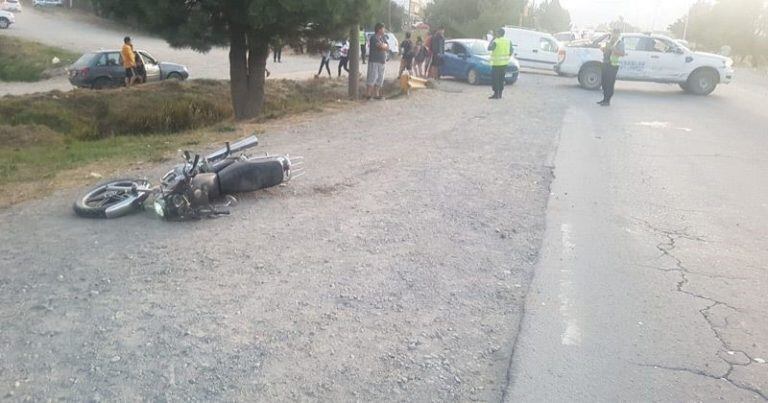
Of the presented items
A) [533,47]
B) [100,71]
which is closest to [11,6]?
[100,71]

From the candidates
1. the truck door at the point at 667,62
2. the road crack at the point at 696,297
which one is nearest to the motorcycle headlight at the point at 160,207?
the road crack at the point at 696,297

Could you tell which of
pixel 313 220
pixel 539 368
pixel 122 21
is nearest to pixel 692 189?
pixel 313 220

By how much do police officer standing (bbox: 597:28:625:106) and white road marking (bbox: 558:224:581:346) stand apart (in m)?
11.0

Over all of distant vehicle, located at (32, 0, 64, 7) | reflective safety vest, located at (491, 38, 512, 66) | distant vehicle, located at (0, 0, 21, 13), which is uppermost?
distant vehicle, located at (32, 0, 64, 7)

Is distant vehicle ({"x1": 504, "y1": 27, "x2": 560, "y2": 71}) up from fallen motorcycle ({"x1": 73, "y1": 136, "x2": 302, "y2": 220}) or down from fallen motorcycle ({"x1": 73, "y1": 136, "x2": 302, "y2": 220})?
up

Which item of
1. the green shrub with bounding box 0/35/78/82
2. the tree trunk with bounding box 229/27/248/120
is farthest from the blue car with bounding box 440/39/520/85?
the green shrub with bounding box 0/35/78/82

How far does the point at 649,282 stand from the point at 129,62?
18.4m

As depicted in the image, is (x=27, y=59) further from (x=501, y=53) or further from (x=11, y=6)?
(x=11, y=6)

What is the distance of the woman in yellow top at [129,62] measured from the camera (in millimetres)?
20003

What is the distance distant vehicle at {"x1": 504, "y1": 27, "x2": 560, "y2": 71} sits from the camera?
28328 millimetres

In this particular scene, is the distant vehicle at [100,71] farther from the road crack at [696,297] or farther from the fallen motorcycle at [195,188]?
the road crack at [696,297]

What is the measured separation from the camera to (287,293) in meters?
4.81

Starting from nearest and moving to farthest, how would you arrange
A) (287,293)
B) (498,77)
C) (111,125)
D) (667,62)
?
(287,293) → (111,125) → (498,77) → (667,62)

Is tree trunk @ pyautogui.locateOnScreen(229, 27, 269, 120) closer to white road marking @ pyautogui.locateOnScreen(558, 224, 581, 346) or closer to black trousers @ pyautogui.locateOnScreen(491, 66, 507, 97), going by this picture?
black trousers @ pyautogui.locateOnScreen(491, 66, 507, 97)
